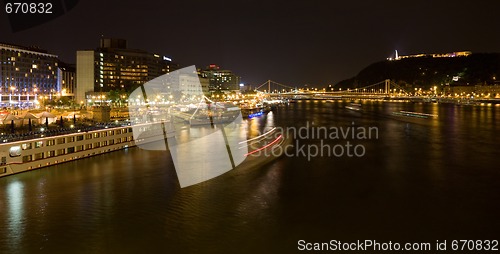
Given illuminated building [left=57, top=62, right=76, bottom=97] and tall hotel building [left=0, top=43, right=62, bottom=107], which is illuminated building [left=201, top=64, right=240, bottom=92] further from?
tall hotel building [left=0, top=43, right=62, bottom=107]

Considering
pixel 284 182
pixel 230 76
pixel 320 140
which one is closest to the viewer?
pixel 284 182

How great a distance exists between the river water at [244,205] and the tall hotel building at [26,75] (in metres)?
17.7

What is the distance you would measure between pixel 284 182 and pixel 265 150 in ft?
8.40

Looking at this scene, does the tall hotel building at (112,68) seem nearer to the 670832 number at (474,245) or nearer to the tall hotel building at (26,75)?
the tall hotel building at (26,75)

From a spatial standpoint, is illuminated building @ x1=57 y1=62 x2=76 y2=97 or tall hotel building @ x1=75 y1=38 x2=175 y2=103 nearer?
tall hotel building @ x1=75 y1=38 x2=175 y2=103

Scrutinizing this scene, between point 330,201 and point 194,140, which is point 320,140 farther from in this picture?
point 330,201

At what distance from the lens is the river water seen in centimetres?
378

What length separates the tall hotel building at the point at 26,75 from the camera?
22469 mm

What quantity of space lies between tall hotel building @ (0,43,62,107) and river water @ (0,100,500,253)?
17.7 meters

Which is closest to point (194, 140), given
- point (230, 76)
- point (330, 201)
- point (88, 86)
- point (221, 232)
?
A: point (330, 201)

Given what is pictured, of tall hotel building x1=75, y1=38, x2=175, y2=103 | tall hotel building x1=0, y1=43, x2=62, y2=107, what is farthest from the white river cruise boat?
tall hotel building x1=75, y1=38, x2=175, y2=103

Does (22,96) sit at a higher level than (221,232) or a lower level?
higher

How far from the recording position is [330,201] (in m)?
4.91

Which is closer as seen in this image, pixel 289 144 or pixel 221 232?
pixel 221 232
